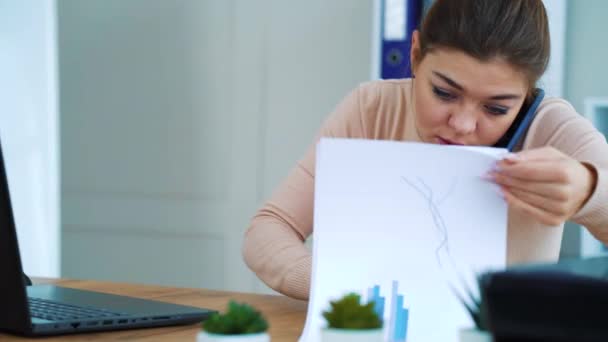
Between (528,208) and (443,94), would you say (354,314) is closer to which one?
(528,208)

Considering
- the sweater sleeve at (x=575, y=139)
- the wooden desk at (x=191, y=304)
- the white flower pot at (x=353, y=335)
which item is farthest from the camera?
the sweater sleeve at (x=575, y=139)

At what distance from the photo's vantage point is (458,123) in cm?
133

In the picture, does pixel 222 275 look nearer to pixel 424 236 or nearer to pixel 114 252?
pixel 114 252

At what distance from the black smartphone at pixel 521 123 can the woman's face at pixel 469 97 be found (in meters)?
0.03

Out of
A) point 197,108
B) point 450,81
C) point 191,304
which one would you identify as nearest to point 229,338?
point 191,304

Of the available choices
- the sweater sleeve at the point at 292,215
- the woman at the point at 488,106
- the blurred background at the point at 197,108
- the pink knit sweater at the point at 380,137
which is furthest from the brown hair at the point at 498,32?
the blurred background at the point at 197,108

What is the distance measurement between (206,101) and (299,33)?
39 cm

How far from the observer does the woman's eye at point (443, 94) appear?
134cm

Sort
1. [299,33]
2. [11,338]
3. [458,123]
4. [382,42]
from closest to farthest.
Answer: [11,338], [458,123], [382,42], [299,33]

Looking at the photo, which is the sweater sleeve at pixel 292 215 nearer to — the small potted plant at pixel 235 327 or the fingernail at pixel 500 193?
the fingernail at pixel 500 193

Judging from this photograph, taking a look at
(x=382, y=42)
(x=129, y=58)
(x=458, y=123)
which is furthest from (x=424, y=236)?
(x=129, y=58)

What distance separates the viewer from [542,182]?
1054 mm

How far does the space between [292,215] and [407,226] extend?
1.92 ft

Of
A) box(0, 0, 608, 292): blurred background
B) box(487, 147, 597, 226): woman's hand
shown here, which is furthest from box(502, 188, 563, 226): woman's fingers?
box(0, 0, 608, 292): blurred background
